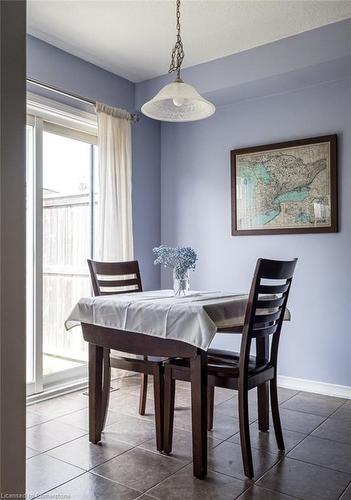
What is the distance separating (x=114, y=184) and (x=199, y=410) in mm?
2174

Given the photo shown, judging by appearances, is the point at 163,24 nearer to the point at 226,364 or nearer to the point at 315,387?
the point at 226,364

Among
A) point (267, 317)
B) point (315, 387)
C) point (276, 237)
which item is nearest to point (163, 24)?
point (276, 237)

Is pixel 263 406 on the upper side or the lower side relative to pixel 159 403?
lower

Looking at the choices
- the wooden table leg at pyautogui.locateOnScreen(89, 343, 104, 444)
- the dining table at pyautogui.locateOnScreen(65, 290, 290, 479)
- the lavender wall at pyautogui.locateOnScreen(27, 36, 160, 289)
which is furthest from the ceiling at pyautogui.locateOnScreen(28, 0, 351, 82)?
the wooden table leg at pyautogui.locateOnScreen(89, 343, 104, 444)

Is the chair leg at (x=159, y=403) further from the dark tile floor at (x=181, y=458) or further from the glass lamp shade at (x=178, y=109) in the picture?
the glass lamp shade at (x=178, y=109)

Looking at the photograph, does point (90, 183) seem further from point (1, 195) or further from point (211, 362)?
point (1, 195)

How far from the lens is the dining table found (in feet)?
6.38

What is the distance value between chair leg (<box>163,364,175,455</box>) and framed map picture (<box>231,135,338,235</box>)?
1.81m

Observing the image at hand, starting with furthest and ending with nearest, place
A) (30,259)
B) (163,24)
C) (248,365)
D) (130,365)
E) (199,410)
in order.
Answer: (30,259)
(163,24)
(130,365)
(248,365)
(199,410)

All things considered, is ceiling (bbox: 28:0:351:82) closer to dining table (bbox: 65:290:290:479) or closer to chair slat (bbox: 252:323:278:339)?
dining table (bbox: 65:290:290:479)

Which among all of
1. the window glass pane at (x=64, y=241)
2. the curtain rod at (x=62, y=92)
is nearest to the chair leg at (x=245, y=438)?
the window glass pane at (x=64, y=241)

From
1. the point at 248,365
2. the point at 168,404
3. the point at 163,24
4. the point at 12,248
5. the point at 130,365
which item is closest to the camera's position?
the point at 12,248

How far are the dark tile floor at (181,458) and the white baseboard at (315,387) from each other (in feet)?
0.61

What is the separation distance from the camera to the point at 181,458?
2172mm
